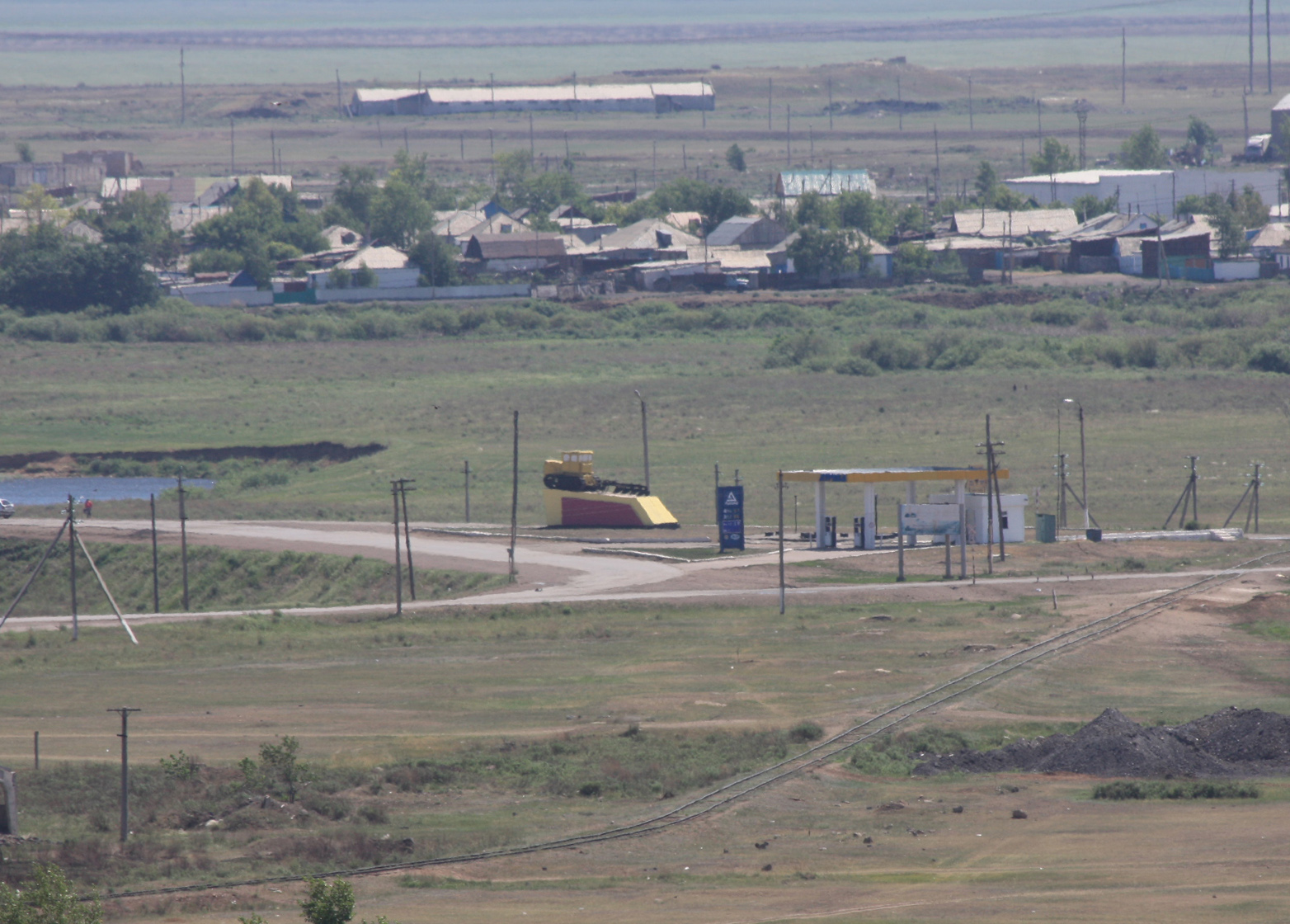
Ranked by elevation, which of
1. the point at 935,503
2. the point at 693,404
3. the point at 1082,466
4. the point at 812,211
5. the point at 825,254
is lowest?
the point at 935,503

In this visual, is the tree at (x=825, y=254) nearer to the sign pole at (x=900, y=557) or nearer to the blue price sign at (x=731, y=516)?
the blue price sign at (x=731, y=516)

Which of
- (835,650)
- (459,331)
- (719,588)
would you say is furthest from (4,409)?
(835,650)

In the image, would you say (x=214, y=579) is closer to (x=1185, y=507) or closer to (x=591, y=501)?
(x=591, y=501)

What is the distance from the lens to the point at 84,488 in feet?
311

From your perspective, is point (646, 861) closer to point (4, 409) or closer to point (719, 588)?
point (719, 588)

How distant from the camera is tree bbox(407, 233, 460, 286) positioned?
165875mm

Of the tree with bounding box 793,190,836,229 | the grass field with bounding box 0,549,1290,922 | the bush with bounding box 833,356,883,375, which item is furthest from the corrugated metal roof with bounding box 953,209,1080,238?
the grass field with bounding box 0,549,1290,922

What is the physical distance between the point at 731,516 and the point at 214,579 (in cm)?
1981

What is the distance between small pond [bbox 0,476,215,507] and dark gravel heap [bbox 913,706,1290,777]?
197ft

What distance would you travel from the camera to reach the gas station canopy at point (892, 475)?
67.7m

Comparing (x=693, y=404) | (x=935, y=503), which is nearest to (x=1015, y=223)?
(x=693, y=404)

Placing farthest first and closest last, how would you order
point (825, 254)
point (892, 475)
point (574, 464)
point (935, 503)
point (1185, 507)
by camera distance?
1. point (825, 254)
2. point (574, 464)
3. point (1185, 507)
4. point (935, 503)
5. point (892, 475)

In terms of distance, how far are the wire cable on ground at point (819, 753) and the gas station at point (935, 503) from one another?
1023 centimetres

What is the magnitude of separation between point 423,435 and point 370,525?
26531mm
